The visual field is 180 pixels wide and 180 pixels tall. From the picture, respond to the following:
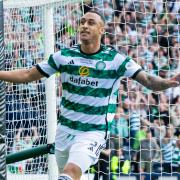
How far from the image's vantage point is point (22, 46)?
868 cm

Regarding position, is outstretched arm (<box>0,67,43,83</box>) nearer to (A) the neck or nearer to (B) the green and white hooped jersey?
(B) the green and white hooped jersey

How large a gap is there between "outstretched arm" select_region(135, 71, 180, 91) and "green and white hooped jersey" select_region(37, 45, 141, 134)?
76 mm

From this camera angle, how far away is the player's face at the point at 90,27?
5.95 metres

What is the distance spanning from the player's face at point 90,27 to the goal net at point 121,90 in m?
1.97

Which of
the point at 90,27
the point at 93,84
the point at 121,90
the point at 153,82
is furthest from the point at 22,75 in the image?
the point at 121,90

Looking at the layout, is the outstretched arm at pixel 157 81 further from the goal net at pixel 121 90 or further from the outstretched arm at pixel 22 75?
the goal net at pixel 121 90

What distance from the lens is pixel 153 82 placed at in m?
5.77

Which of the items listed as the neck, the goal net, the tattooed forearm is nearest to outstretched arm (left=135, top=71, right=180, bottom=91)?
the tattooed forearm

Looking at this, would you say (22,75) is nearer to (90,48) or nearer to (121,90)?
(90,48)

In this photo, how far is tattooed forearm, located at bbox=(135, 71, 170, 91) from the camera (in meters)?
5.67

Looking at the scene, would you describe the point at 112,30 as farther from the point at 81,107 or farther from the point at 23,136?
the point at 81,107

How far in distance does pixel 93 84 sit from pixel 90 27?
505 mm

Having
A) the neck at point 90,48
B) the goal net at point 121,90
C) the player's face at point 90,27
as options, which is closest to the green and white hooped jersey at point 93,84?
the neck at point 90,48

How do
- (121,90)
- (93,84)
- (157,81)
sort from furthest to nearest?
(121,90) → (93,84) → (157,81)
